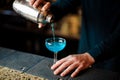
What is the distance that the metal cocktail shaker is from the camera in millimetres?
1327

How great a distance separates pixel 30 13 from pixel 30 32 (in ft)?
6.44

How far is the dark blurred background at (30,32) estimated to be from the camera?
3.00m

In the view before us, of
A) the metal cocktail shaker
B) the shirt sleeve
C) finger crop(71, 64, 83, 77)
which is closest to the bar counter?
finger crop(71, 64, 83, 77)

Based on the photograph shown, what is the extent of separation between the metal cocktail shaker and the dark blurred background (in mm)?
1581

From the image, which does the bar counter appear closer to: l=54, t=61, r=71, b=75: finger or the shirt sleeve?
Answer: l=54, t=61, r=71, b=75: finger

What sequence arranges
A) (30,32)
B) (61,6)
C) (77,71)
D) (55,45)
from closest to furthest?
(77,71) < (55,45) < (61,6) < (30,32)

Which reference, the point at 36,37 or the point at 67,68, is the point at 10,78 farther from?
the point at 36,37

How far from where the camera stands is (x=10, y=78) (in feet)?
4.07

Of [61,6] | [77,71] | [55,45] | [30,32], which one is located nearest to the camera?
[77,71]

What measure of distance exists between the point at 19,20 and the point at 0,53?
→ 5.97 ft

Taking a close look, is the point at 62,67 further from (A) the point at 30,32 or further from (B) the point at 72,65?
(A) the point at 30,32

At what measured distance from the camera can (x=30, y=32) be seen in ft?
10.9

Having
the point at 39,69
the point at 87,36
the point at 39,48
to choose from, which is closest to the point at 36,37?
the point at 39,48

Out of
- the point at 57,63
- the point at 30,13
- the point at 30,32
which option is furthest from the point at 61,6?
the point at 30,32
